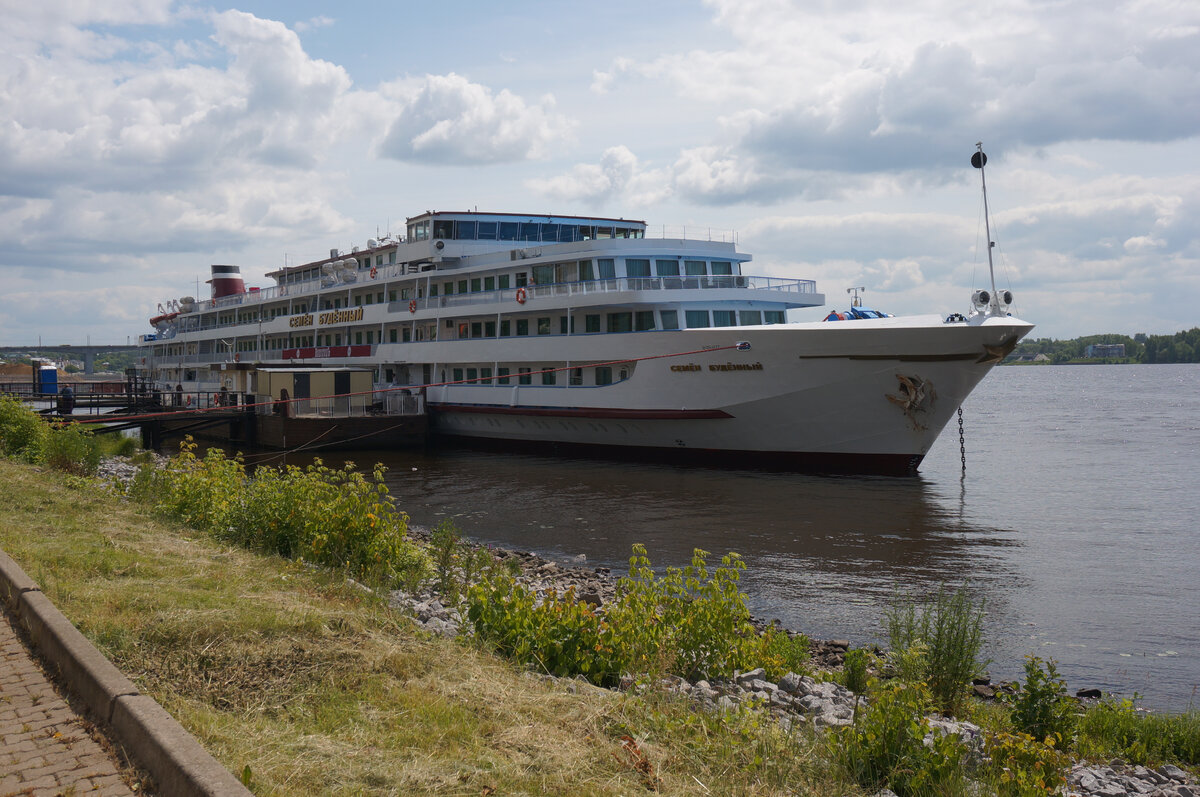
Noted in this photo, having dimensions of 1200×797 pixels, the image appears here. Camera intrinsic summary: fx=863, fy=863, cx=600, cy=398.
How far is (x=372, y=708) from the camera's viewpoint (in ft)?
18.6

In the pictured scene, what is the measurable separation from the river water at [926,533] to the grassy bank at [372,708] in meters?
6.01

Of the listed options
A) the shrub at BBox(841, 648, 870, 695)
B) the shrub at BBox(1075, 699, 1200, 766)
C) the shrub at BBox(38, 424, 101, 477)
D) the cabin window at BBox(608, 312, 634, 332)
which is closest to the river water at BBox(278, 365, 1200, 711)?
the shrub at BBox(1075, 699, 1200, 766)

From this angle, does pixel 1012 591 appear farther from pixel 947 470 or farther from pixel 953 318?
pixel 947 470

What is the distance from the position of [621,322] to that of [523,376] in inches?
199

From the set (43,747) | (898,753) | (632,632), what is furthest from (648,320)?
(43,747)

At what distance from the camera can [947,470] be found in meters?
→ 28.3

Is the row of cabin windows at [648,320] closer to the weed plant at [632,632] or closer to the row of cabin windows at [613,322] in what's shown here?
the row of cabin windows at [613,322]

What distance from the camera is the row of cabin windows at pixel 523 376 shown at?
2781 centimetres

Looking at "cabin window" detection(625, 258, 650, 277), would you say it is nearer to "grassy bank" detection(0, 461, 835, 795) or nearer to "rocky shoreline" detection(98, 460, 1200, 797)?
"rocky shoreline" detection(98, 460, 1200, 797)

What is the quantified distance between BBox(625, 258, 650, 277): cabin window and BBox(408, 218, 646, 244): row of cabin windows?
21.1 ft

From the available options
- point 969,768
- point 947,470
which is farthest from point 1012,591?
point 947,470

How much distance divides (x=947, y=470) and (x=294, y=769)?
27.0 metres

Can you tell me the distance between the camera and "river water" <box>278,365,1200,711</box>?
11602 mm

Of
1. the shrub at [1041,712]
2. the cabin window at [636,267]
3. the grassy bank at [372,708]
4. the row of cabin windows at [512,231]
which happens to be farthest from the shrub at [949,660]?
the row of cabin windows at [512,231]
